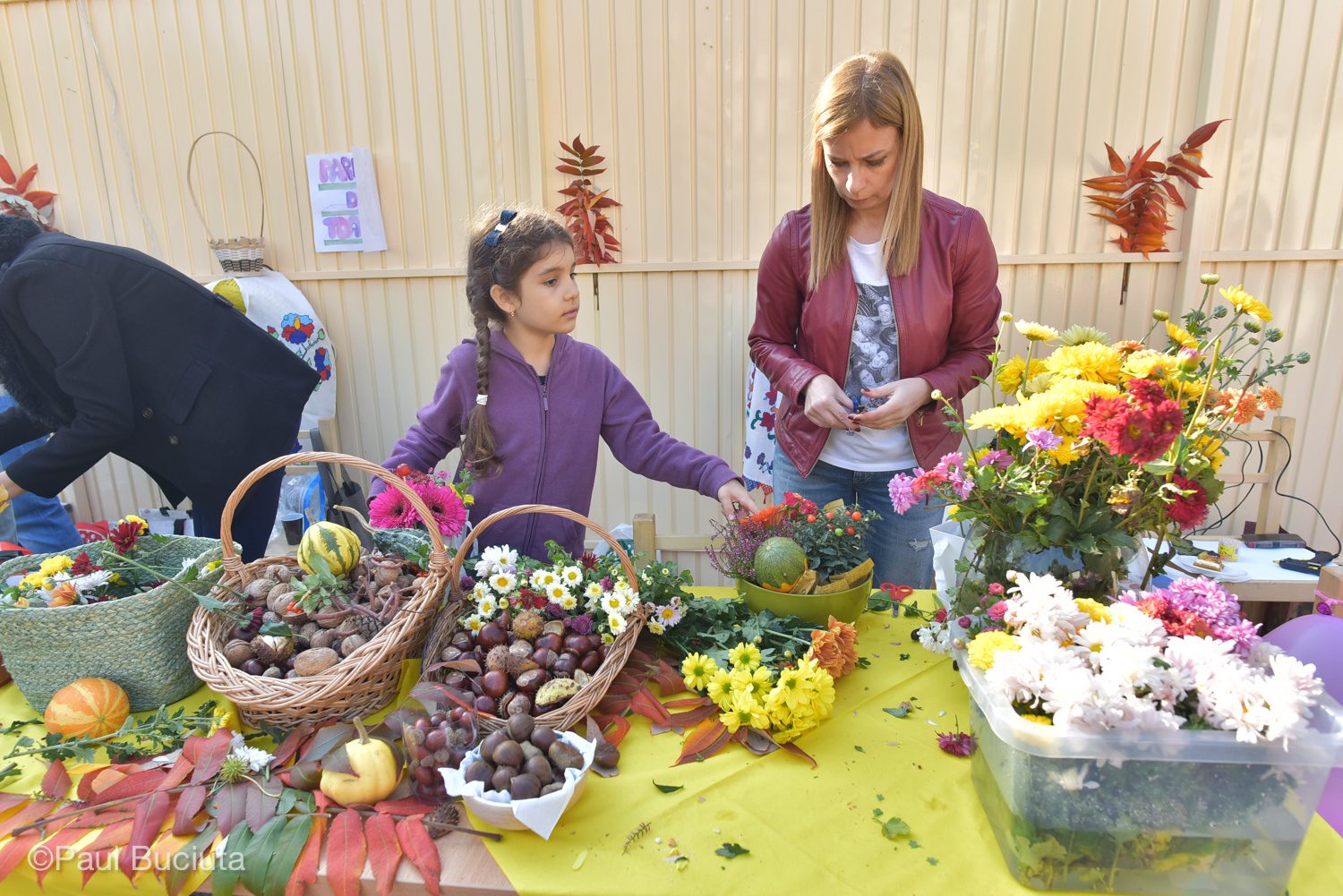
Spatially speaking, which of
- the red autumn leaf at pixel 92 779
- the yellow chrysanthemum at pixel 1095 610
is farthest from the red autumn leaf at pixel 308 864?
the yellow chrysanthemum at pixel 1095 610

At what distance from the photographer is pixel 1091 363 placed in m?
1.04

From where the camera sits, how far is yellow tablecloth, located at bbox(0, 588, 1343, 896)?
2.93 feet

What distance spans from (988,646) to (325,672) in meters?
0.96

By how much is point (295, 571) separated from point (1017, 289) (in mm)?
2922

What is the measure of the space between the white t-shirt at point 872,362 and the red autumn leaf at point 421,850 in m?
1.39

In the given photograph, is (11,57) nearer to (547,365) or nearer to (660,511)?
(547,365)

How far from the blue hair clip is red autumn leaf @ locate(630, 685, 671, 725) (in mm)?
1148

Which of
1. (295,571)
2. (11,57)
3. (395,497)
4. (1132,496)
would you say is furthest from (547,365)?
(11,57)

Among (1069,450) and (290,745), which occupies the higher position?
(1069,450)

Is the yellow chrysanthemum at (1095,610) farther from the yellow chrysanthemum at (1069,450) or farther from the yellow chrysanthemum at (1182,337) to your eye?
the yellow chrysanthemum at (1182,337)

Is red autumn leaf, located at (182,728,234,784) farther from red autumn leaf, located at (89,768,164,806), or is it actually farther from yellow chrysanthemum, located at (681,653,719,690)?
yellow chrysanthemum, located at (681,653,719,690)

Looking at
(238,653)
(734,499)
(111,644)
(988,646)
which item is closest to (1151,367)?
(988,646)

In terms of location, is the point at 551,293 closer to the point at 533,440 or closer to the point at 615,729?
the point at 533,440

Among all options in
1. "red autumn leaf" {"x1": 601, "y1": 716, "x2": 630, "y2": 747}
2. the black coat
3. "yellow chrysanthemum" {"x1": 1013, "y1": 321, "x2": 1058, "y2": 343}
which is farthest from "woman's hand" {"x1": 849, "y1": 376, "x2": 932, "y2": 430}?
the black coat
